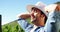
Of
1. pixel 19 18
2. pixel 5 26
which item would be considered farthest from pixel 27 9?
pixel 5 26

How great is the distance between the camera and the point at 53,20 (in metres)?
3.06

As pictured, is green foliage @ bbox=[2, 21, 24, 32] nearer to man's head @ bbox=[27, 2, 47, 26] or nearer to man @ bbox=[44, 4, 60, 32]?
man's head @ bbox=[27, 2, 47, 26]

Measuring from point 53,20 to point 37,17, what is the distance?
0.80ft

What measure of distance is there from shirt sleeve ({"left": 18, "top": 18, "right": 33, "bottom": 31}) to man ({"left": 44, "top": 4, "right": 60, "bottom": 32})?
26cm

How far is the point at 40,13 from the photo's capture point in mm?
3166

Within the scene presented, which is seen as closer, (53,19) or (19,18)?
(53,19)

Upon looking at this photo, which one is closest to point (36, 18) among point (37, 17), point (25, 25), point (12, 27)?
point (37, 17)

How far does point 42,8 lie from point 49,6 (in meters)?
0.10

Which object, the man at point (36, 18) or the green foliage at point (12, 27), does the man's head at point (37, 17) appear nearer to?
the man at point (36, 18)

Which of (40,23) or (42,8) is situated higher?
(42,8)

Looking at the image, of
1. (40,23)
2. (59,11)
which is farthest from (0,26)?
(59,11)

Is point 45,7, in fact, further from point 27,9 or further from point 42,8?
point 27,9

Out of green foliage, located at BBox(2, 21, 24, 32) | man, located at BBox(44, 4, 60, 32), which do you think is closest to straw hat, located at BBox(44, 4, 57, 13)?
man, located at BBox(44, 4, 60, 32)

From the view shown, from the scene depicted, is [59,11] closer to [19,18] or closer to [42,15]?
[42,15]
